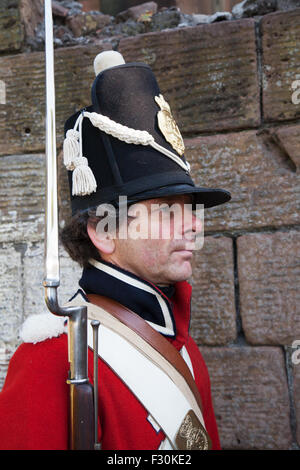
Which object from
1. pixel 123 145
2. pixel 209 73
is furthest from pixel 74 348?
pixel 209 73

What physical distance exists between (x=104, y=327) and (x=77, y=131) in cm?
69

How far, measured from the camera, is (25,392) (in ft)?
3.79

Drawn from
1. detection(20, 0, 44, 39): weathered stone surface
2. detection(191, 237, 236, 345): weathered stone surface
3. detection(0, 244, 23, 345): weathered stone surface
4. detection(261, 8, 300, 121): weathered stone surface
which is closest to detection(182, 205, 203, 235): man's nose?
detection(191, 237, 236, 345): weathered stone surface

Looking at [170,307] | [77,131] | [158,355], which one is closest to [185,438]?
[158,355]

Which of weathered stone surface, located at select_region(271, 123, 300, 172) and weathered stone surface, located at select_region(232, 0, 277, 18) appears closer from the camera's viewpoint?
weathered stone surface, located at select_region(271, 123, 300, 172)

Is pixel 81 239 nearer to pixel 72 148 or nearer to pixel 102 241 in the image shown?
pixel 102 241

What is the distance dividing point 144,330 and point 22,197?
5.24 feet

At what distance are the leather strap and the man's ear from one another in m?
0.16

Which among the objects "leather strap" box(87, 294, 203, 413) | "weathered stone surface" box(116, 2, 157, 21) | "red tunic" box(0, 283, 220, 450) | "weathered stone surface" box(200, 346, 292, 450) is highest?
"weathered stone surface" box(116, 2, 157, 21)

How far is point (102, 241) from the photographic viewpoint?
153cm

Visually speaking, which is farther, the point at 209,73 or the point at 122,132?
the point at 209,73

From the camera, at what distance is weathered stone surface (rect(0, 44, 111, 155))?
2.70 meters

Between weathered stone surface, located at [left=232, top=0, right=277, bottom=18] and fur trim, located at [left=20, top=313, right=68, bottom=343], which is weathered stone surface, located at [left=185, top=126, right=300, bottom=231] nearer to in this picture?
weathered stone surface, located at [left=232, top=0, right=277, bottom=18]
